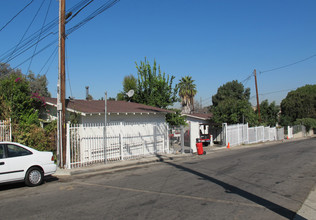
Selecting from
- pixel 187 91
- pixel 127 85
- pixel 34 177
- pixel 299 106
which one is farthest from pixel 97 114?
pixel 299 106

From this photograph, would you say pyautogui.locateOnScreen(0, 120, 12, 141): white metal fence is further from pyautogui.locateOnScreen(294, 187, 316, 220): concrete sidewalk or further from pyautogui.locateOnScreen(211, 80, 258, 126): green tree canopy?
pyautogui.locateOnScreen(211, 80, 258, 126): green tree canopy

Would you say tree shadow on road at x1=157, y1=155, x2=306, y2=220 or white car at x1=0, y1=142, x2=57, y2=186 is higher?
white car at x1=0, y1=142, x2=57, y2=186

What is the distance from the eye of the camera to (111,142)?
46.7ft

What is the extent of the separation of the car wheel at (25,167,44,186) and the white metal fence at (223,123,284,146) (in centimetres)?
1793

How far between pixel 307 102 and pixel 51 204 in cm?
5842

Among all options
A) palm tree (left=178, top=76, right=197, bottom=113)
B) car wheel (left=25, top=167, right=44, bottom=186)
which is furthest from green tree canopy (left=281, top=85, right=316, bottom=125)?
car wheel (left=25, top=167, right=44, bottom=186)

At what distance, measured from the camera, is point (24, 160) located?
8.69 meters

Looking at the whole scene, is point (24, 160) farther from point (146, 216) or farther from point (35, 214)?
point (146, 216)

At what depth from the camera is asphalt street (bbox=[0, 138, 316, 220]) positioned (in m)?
5.78

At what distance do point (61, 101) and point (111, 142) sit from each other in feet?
11.0

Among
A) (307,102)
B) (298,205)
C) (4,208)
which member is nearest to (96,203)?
(4,208)

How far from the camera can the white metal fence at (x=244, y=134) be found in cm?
2461

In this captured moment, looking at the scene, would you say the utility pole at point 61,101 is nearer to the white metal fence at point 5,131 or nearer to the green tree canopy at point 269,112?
the white metal fence at point 5,131

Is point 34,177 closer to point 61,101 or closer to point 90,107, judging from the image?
point 61,101
